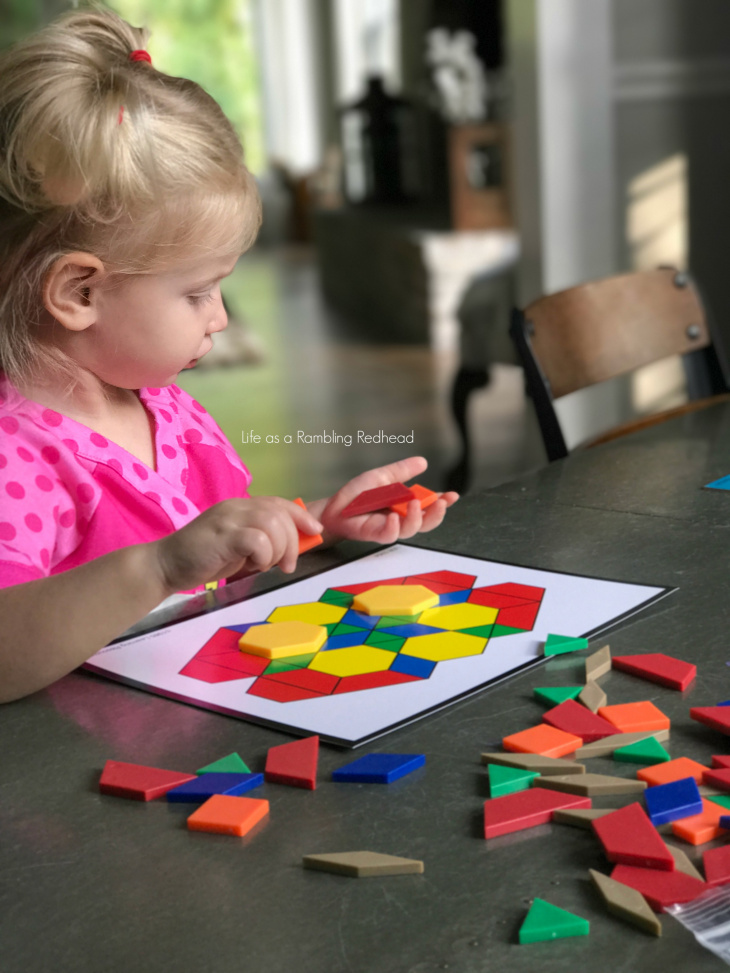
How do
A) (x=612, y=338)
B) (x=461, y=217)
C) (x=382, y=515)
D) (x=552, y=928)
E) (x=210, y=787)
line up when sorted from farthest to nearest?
(x=461, y=217) → (x=612, y=338) → (x=382, y=515) → (x=210, y=787) → (x=552, y=928)

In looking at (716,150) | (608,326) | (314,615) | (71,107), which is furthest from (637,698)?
(716,150)

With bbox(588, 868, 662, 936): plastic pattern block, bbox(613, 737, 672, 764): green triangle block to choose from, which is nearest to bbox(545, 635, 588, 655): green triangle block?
bbox(613, 737, 672, 764): green triangle block

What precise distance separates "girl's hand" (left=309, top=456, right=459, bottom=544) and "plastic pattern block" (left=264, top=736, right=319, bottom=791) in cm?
29

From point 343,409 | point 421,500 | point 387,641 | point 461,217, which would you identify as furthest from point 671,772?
point 461,217

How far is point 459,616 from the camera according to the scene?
70 centimetres

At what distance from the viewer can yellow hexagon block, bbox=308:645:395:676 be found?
628 mm

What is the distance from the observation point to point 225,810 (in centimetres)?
48

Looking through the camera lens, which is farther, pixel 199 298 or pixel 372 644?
pixel 199 298

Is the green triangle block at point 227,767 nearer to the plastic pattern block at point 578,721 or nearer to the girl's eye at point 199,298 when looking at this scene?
the plastic pattern block at point 578,721

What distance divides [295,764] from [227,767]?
3 cm

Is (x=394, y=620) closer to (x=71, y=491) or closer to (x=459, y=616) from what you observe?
(x=459, y=616)

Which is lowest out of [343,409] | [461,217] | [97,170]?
[343,409]

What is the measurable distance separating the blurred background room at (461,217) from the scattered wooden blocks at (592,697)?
704 millimetres

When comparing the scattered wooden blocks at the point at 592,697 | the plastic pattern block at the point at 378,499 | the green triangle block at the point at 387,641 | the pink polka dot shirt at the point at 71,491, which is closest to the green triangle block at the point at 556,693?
the scattered wooden blocks at the point at 592,697
